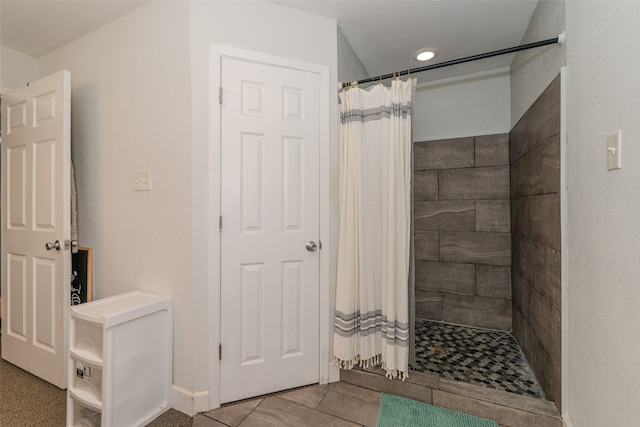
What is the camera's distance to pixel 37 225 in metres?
1.99

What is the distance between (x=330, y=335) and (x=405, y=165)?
1222mm

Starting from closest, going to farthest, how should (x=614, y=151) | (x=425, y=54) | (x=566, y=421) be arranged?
(x=614, y=151), (x=566, y=421), (x=425, y=54)

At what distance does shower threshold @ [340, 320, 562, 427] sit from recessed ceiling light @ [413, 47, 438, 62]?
2488 mm

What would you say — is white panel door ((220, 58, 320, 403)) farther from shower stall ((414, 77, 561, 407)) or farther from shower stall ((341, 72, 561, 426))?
shower stall ((414, 77, 561, 407))

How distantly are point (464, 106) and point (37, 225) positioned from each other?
374 cm

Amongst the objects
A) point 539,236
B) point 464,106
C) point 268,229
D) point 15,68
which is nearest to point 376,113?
point 268,229

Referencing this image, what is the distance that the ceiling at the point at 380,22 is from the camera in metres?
1.83

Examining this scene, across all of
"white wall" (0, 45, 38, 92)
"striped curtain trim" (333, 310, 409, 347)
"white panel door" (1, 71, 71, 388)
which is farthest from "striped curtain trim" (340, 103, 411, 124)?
"white wall" (0, 45, 38, 92)

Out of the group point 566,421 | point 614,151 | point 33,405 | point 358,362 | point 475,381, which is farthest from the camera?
point 358,362

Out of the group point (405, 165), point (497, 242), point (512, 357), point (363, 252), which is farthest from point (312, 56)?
point (512, 357)

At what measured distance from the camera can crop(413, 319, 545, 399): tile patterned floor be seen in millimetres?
1812

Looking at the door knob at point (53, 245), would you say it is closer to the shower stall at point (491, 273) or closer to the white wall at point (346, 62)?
the shower stall at point (491, 273)

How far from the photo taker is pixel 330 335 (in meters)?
1.89

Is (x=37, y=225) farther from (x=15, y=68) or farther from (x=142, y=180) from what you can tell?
(x=15, y=68)
